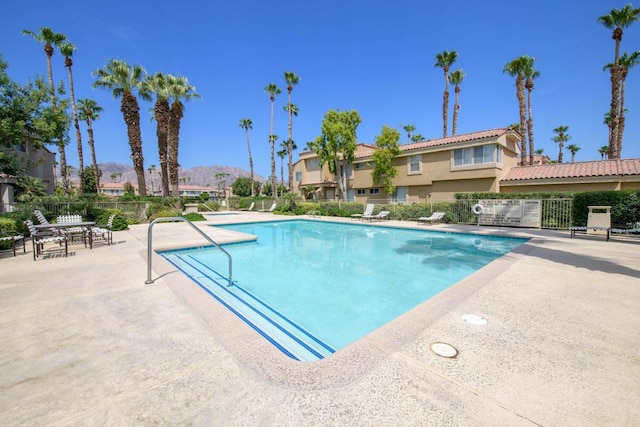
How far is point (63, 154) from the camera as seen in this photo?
25469mm

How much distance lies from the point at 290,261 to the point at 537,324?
6.83 meters

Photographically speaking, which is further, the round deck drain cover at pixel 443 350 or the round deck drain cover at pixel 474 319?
the round deck drain cover at pixel 474 319

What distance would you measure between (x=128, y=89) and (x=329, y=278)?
26.9 meters

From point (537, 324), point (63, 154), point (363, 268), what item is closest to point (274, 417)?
point (537, 324)

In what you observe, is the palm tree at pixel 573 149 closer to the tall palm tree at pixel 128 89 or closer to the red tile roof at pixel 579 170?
the red tile roof at pixel 579 170

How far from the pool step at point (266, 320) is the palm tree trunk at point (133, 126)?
73.6 ft

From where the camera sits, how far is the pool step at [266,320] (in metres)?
Result: 3.70

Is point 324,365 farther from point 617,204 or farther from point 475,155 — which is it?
point 475,155

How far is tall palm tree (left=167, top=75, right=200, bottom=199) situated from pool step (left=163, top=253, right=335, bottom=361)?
22.1 metres

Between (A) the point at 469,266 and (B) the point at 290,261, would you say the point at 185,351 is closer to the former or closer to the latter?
(B) the point at 290,261

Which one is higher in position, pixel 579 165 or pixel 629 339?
pixel 579 165

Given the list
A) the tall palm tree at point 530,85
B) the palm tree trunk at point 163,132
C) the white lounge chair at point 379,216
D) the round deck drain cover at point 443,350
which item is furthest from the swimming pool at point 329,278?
the tall palm tree at point 530,85

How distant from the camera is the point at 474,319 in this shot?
3.65 meters

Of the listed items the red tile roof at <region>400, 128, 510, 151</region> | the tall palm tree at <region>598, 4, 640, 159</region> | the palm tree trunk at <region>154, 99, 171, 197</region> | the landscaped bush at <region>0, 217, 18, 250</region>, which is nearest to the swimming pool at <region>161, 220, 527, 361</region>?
the landscaped bush at <region>0, 217, 18, 250</region>
